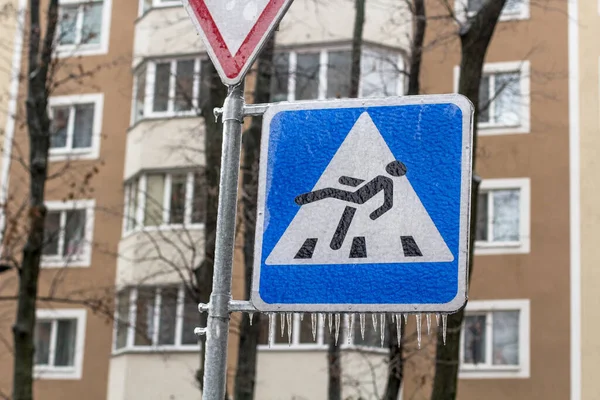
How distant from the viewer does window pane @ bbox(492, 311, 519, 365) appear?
85.1ft

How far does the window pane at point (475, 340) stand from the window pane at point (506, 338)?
0.25 metres

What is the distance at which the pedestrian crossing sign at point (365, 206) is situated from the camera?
3.03 m

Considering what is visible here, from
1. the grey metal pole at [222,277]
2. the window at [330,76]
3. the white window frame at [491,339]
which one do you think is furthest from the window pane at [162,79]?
the grey metal pole at [222,277]

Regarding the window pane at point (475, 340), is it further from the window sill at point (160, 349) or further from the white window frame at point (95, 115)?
→ the white window frame at point (95, 115)

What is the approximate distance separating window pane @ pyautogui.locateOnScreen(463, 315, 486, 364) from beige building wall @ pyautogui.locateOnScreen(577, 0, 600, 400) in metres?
2.02

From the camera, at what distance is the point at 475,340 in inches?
1034

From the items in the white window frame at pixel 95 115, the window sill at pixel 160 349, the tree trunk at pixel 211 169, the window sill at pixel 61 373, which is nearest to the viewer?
the tree trunk at pixel 211 169

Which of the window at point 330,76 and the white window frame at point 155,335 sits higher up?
the window at point 330,76

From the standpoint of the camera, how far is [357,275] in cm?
308

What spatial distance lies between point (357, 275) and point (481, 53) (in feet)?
41.8

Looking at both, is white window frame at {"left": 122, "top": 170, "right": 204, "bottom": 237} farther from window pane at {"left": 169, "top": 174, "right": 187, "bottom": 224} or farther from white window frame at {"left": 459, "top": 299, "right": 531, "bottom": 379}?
white window frame at {"left": 459, "top": 299, "right": 531, "bottom": 379}

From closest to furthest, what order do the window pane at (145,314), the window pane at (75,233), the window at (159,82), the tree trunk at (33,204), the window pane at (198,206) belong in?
the tree trunk at (33,204) < the window pane at (198,206) < the window pane at (145,314) < the window at (159,82) < the window pane at (75,233)

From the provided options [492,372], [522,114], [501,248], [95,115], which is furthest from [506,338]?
[95,115]

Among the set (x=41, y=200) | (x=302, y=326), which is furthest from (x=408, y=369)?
(x=41, y=200)
